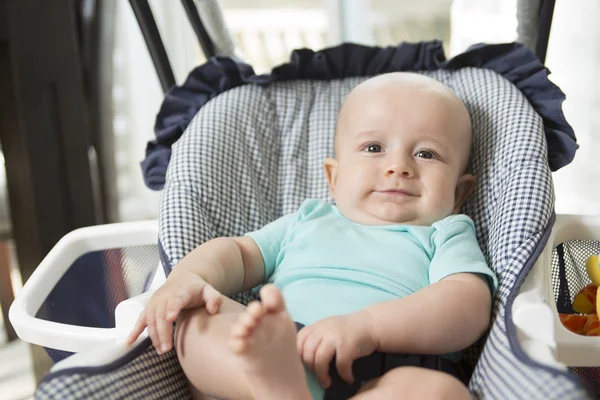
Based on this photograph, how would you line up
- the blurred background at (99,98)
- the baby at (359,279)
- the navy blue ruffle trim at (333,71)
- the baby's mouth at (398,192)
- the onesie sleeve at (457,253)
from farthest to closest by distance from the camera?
the blurred background at (99,98) < the navy blue ruffle trim at (333,71) < the baby's mouth at (398,192) < the onesie sleeve at (457,253) < the baby at (359,279)

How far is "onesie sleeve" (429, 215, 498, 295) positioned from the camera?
0.87m

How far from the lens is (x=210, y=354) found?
743 millimetres

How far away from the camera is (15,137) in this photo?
153 centimetres

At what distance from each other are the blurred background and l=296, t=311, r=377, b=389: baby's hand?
2.42ft

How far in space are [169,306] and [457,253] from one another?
0.39 meters

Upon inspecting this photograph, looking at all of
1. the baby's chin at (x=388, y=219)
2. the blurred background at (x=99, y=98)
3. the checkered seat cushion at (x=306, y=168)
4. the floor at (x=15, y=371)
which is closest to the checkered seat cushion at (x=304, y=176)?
the checkered seat cushion at (x=306, y=168)

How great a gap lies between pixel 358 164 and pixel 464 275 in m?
0.24

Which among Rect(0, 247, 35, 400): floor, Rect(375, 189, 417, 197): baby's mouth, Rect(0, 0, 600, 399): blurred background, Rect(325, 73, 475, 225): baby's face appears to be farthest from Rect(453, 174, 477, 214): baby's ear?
Rect(0, 247, 35, 400): floor

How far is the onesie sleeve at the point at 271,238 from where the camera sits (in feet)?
3.25

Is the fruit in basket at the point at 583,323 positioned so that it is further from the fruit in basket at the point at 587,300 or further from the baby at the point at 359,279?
the baby at the point at 359,279

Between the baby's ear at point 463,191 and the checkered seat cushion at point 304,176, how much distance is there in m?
0.01

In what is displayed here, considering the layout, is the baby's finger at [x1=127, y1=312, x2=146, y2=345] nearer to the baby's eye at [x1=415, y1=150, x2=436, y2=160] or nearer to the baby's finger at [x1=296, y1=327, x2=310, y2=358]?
the baby's finger at [x1=296, y1=327, x2=310, y2=358]

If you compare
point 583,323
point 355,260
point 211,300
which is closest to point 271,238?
point 355,260

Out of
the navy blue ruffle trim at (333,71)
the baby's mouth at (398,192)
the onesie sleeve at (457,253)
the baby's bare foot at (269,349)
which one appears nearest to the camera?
the baby's bare foot at (269,349)
